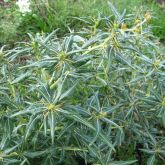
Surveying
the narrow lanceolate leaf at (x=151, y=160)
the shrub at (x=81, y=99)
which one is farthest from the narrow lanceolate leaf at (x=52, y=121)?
the narrow lanceolate leaf at (x=151, y=160)

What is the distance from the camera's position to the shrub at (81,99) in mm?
2594

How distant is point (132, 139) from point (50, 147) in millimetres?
739

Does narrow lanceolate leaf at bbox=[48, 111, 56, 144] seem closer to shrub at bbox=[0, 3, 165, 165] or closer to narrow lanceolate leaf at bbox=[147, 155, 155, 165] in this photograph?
shrub at bbox=[0, 3, 165, 165]

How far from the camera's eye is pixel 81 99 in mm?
2953

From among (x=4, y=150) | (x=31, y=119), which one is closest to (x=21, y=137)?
(x=4, y=150)

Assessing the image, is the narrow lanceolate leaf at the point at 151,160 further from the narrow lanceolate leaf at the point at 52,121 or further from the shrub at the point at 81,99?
the narrow lanceolate leaf at the point at 52,121

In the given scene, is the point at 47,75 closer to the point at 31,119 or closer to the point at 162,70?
the point at 31,119

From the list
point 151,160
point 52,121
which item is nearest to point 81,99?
point 52,121

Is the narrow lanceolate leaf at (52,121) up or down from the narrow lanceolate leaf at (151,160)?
up

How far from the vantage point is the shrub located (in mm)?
2594

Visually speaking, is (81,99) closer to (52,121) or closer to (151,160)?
(52,121)

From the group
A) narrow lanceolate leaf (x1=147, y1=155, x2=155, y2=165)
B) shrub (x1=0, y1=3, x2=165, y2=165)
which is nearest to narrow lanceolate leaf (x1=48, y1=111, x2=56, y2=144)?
shrub (x1=0, y1=3, x2=165, y2=165)

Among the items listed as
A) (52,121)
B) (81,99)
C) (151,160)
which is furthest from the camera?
(151,160)

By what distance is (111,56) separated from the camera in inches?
102
